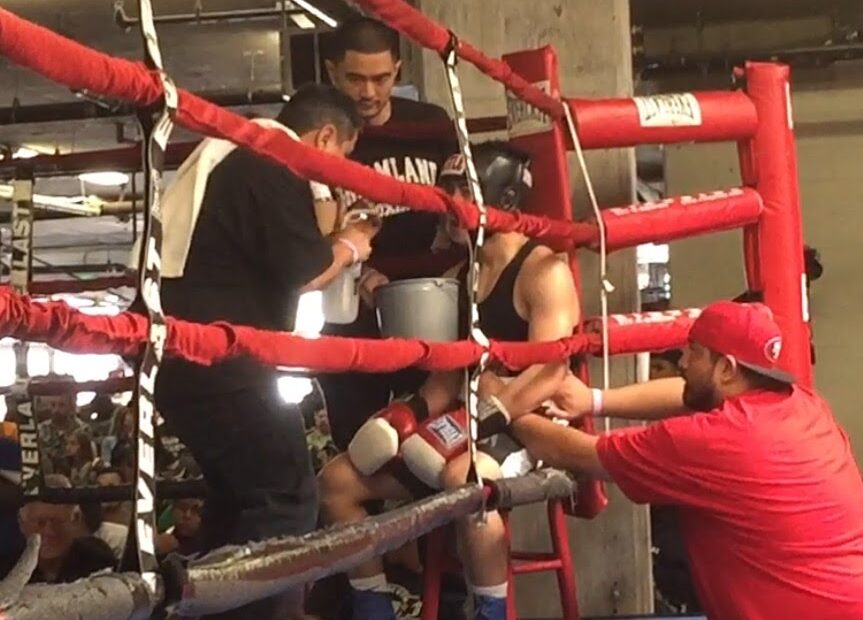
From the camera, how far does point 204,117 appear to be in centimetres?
155

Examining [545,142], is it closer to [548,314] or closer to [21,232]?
[548,314]

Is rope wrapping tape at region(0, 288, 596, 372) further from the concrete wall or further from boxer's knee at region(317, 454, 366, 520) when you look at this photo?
the concrete wall

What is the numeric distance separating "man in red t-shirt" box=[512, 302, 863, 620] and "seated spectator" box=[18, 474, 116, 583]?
1348 mm

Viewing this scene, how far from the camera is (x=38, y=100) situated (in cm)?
732

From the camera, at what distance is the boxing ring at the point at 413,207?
4.20 ft

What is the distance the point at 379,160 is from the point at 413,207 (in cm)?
95

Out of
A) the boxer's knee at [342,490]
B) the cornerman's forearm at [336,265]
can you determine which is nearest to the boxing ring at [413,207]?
the cornerman's forearm at [336,265]

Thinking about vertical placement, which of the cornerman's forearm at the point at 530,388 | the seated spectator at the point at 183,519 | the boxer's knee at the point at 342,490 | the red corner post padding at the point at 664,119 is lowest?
the seated spectator at the point at 183,519

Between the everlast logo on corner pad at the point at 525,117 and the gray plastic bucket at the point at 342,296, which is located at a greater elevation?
the everlast logo on corner pad at the point at 525,117

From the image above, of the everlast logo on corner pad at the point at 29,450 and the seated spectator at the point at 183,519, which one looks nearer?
the everlast logo on corner pad at the point at 29,450

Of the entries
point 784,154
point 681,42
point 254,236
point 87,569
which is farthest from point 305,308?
point 681,42

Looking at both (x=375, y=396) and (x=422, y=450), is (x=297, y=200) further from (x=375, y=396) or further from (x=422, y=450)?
(x=375, y=396)

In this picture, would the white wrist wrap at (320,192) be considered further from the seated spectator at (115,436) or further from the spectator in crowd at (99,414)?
the spectator in crowd at (99,414)

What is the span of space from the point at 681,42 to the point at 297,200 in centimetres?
443
